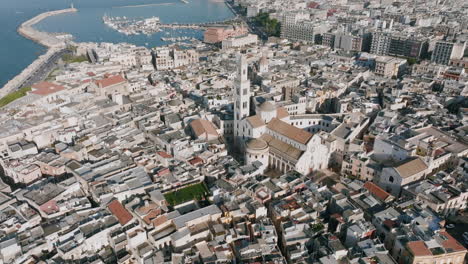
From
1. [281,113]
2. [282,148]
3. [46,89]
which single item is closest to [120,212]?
[282,148]

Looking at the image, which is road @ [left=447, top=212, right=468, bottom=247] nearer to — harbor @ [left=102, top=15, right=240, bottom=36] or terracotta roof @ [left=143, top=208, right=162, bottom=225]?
terracotta roof @ [left=143, top=208, right=162, bottom=225]

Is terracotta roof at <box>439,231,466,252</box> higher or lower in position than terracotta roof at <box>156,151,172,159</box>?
lower

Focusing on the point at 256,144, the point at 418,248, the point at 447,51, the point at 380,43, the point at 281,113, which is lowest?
the point at 418,248

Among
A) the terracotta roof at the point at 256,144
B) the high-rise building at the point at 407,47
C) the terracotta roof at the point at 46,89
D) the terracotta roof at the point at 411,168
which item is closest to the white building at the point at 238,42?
the high-rise building at the point at 407,47

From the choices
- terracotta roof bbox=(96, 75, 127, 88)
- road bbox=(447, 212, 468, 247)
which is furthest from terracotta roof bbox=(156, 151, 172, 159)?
road bbox=(447, 212, 468, 247)

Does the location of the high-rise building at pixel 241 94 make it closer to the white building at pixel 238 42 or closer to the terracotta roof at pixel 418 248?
the terracotta roof at pixel 418 248

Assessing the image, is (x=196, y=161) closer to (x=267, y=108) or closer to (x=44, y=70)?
(x=267, y=108)
